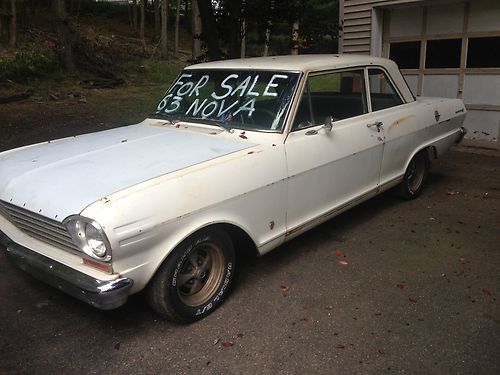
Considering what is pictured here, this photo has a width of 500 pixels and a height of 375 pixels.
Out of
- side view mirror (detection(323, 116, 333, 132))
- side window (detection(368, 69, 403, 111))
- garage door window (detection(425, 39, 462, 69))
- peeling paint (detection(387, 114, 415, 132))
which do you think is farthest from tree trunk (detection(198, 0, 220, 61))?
side view mirror (detection(323, 116, 333, 132))

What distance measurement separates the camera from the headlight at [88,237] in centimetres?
254

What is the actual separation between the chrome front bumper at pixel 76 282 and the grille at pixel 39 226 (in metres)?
0.11

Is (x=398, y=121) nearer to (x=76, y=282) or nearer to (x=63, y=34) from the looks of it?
(x=76, y=282)

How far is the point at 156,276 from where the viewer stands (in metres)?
2.84

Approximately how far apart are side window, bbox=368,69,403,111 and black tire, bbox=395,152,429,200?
2.32 ft

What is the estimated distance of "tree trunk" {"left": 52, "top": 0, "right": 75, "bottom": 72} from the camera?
1229 cm

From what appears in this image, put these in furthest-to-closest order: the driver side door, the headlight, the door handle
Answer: the door handle → the driver side door → the headlight

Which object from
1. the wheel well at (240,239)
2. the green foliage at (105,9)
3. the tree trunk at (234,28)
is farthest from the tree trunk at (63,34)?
the green foliage at (105,9)

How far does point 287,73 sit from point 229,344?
2135 millimetres

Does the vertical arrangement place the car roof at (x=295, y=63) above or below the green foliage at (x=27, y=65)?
below

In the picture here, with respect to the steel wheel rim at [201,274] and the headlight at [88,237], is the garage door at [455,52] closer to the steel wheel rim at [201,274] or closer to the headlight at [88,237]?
the steel wheel rim at [201,274]

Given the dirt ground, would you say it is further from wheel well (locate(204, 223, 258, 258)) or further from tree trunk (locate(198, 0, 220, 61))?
tree trunk (locate(198, 0, 220, 61))

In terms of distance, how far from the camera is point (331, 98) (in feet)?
14.8

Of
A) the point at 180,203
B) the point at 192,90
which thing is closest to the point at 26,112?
the point at 192,90
